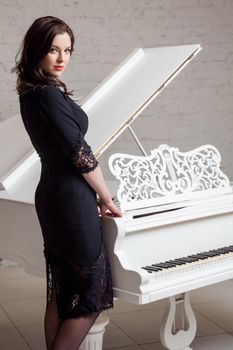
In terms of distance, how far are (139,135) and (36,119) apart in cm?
352

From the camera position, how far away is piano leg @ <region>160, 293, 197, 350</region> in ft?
10.7

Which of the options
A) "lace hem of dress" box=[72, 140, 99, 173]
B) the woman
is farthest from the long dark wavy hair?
"lace hem of dress" box=[72, 140, 99, 173]

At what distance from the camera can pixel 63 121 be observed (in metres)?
2.55

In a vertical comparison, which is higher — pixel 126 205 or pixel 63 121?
pixel 63 121

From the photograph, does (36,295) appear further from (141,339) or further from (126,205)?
(126,205)

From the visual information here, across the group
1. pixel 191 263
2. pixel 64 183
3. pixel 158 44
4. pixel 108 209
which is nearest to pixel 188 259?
pixel 191 263

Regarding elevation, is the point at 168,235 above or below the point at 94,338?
above

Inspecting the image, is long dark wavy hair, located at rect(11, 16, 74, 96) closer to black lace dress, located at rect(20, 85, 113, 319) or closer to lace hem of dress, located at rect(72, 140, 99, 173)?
black lace dress, located at rect(20, 85, 113, 319)

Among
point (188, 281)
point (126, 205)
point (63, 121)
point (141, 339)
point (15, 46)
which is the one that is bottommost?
point (141, 339)

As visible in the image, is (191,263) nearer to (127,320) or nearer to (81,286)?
(81,286)

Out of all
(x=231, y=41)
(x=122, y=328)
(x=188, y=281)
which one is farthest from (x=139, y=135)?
(x=188, y=281)

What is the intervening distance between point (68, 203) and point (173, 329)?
1.10 m

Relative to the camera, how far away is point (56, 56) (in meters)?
2.64

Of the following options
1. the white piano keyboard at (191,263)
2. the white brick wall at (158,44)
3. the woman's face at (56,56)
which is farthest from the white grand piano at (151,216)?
the white brick wall at (158,44)
